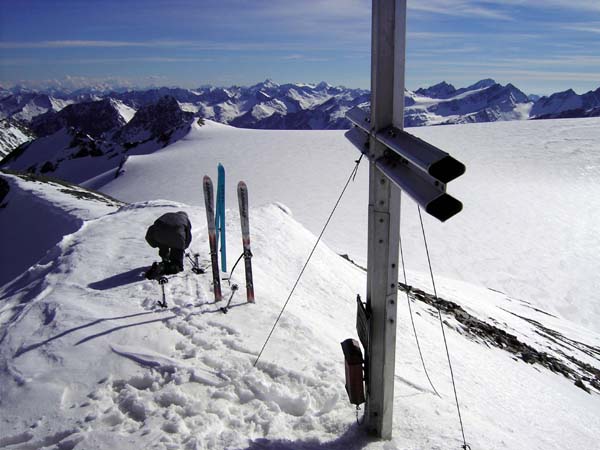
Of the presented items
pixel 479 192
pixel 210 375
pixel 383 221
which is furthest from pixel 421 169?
pixel 479 192

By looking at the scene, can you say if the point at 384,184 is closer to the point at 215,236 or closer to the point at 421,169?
the point at 421,169

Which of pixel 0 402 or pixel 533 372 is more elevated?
pixel 0 402

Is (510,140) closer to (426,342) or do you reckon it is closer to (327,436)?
(426,342)

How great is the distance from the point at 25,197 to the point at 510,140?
150 ft

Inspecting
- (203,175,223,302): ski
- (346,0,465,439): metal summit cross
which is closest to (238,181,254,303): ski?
(203,175,223,302): ski

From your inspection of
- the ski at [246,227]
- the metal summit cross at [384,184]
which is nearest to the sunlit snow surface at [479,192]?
the ski at [246,227]

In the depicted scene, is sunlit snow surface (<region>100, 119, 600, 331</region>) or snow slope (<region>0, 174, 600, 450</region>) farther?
sunlit snow surface (<region>100, 119, 600, 331</region>)

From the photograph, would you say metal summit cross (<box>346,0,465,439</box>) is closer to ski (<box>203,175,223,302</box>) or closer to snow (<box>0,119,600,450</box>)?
snow (<box>0,119,600,450</box>)

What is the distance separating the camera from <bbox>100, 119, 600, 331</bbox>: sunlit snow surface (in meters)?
22.8

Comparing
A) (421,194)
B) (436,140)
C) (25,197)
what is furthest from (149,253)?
(436,140)

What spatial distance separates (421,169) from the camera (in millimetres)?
3170

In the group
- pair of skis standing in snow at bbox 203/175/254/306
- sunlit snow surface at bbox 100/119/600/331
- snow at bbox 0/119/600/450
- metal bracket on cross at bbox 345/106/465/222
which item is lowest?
sunlit snow surface at bbox 100/119/600/331

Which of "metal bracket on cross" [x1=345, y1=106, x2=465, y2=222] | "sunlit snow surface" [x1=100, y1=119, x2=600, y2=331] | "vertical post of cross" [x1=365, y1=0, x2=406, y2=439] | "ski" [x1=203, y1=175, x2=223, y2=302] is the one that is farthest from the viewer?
"sunlit snow surface" [x1=100, y1=119, x2=600, y2=331]

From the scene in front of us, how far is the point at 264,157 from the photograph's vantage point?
1913 inches
